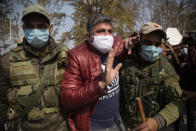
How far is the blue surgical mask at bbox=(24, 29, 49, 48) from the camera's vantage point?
75.0 inches

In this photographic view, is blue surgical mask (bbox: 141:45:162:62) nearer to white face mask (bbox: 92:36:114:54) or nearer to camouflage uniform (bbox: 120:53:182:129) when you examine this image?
camouflage uniform (bbox: 120:53:182:129)

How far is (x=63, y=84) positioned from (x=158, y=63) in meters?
1.27

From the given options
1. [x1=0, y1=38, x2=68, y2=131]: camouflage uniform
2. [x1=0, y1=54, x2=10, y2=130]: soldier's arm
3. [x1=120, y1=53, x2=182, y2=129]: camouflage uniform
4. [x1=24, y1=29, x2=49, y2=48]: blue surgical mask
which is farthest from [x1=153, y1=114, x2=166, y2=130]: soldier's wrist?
[x1=0, y1=54, x2=10, y2=130]: soldier's arm

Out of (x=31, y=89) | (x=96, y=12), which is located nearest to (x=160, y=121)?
(x=31, y=89)

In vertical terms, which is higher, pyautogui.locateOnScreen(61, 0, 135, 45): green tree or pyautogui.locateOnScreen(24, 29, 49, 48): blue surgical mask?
pyautogui.locateOnScreen(61, 0, 135, 45): green tree

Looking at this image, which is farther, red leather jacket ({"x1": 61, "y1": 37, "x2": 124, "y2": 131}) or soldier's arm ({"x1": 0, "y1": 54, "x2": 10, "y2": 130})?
soldier's arm ({"x1": 0, "y1": 54, "x2": 10, "y2": 130})

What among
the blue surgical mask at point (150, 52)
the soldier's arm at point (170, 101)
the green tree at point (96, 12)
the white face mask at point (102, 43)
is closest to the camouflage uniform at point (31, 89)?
the white face mask at point (102, 43)

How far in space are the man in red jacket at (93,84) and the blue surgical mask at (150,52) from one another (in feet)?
1.62

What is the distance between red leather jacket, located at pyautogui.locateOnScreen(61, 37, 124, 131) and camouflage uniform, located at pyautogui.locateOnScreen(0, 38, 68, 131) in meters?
0.16

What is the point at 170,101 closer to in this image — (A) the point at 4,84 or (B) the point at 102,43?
(B) the point at 102,43

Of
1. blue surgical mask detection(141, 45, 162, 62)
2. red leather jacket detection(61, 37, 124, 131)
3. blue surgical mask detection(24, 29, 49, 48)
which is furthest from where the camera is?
blue surgical mask detection(141, 45, 162, 62)

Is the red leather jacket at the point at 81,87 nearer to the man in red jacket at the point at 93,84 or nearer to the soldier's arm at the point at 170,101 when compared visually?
the man in red jacket at the point at 93,84

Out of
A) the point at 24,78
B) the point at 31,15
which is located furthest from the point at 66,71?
the point at 31,15

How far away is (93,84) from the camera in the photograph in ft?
5.11
